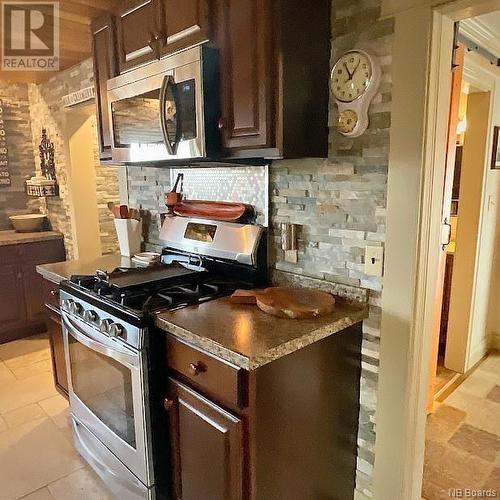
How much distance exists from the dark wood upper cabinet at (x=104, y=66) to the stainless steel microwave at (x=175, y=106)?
20cm

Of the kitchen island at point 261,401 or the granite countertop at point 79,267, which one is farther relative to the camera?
the granite countertop at point 79,267

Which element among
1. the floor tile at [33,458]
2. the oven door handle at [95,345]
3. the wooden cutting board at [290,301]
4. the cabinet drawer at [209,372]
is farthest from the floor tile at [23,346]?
the wooden cutting board at [290,301]

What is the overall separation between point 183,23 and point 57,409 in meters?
2.37

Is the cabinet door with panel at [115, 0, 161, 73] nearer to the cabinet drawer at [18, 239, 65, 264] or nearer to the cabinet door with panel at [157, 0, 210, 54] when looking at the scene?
the cabinet door with panel at [157, 0, 210, 54]

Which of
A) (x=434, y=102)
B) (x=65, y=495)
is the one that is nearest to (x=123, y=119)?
(x=434, y=102)

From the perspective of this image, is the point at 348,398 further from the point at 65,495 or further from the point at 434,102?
the point at 65,495

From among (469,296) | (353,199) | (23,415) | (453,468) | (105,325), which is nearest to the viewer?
(353,199)

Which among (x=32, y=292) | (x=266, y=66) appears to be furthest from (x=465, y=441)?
(x=32, y=292)

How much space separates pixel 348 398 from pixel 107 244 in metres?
3.01

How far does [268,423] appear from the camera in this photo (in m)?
1.33

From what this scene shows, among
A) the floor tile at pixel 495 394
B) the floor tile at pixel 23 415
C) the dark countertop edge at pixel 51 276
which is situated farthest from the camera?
the floor tile at pixel 495 394

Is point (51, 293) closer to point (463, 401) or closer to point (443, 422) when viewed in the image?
point (443, 422)

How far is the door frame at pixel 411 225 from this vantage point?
1.37 m

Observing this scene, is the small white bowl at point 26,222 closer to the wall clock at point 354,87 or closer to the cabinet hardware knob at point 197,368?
the cabinet hardware knob at point 197,368
